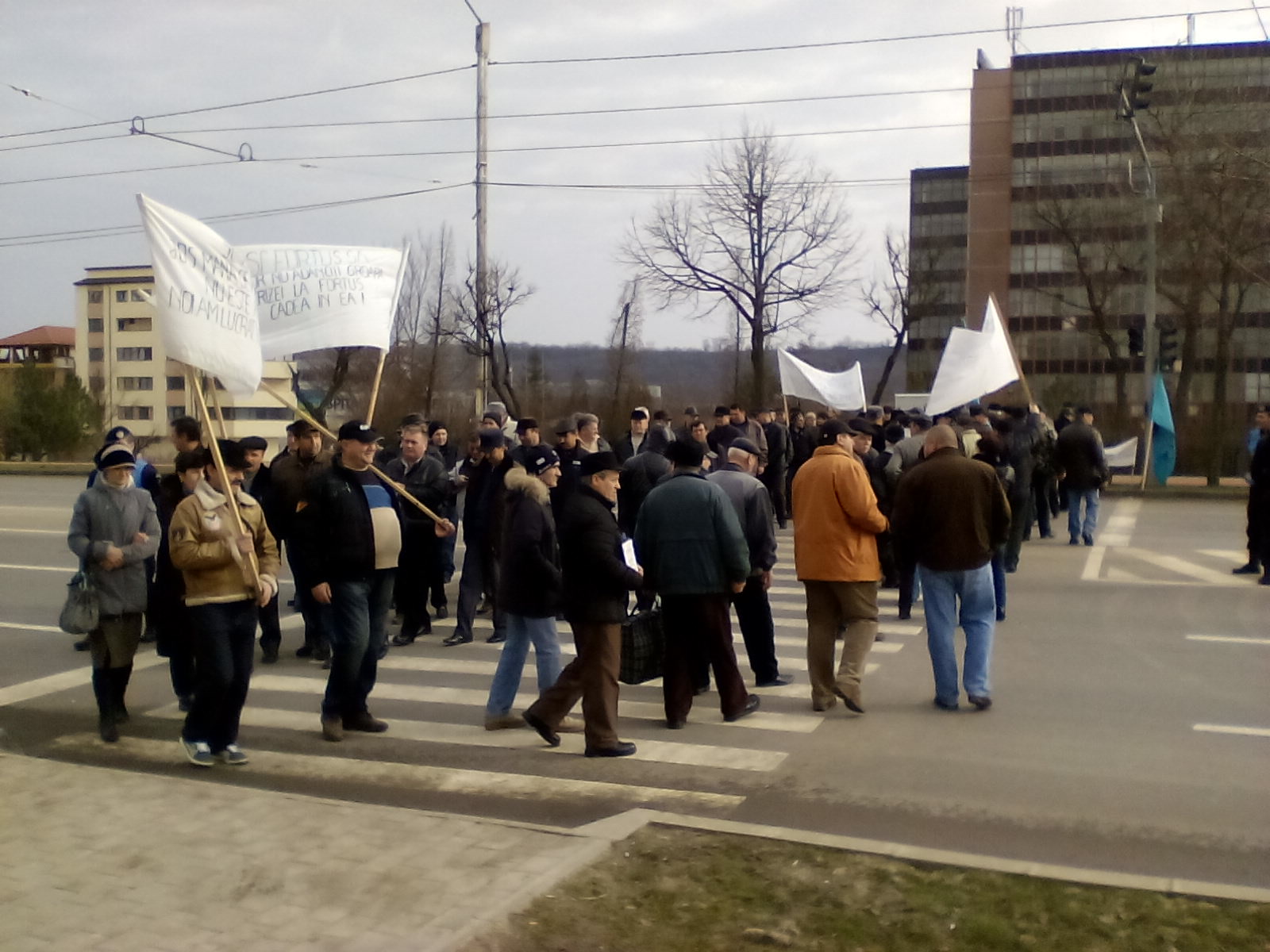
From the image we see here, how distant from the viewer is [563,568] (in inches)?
289

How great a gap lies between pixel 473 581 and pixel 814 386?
10.5 metres

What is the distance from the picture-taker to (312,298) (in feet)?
34.6

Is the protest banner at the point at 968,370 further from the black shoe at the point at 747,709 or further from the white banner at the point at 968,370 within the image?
the black shoe at the point at 747,709

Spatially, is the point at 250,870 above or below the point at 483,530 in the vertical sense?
below

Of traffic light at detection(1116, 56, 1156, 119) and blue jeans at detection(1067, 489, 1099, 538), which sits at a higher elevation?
traffic light at detection(1116, 56, 1156, 119)

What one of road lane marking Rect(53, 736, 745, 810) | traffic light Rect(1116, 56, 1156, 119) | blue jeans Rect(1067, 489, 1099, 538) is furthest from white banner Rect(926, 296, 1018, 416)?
traffic light Rect(1116, 56, 1156, 119)

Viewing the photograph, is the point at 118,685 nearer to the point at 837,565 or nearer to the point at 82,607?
the point at 82,607

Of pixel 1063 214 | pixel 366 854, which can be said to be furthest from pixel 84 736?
pixel 1063 214

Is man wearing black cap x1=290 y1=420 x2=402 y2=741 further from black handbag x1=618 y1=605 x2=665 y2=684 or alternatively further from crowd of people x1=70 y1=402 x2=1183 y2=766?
black handbag x1=618 y1=605 x2=665 y2=684

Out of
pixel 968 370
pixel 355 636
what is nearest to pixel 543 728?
pixel 355 636

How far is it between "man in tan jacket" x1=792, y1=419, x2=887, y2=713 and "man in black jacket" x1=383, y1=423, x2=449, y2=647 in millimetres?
3847

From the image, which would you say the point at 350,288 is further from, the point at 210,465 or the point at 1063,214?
the point at 1063,214

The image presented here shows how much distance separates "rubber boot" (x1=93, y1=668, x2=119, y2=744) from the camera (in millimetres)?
7836

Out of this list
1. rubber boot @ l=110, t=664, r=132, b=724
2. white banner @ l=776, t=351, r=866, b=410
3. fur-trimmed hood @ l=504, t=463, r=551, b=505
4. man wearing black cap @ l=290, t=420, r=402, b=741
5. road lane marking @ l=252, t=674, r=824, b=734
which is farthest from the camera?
white banner @ l=776, t=351, r=866, b=410
